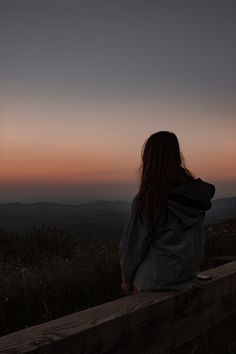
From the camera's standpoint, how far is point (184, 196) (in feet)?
12.3

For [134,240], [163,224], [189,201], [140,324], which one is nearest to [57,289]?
[134,240]

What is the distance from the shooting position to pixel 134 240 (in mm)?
3734

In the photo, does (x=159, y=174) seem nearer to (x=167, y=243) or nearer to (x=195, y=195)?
(x=195, y=195)

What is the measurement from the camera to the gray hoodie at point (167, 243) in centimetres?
371

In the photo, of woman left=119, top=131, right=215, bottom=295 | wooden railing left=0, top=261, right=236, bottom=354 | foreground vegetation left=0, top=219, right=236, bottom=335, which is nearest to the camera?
wooden railing left=0, top=261, right=236, bottom=354

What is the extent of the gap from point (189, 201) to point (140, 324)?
40.3 inches

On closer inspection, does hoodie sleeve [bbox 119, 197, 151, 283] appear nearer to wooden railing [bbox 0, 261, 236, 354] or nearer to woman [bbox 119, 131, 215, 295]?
woman [bbox 119, 131, 215, 295]

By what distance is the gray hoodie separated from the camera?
3.71m

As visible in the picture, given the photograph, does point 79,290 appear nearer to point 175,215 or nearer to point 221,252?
point 175,215

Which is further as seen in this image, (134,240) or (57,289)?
(57,289)

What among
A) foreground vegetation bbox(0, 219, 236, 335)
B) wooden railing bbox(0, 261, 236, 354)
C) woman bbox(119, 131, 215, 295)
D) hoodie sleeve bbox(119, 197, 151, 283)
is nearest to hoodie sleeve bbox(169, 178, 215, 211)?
woman bbox(119, 131, 215, 295)

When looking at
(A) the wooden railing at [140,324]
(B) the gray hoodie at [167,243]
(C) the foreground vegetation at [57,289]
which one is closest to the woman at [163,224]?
(B) the gray hoodie at [167,243]

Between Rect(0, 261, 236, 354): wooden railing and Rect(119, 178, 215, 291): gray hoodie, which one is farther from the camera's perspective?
Rect(119, 178, 215, 291): gray hoodie

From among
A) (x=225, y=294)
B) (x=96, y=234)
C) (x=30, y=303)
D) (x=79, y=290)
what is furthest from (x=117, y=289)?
(x=96, y=234)
